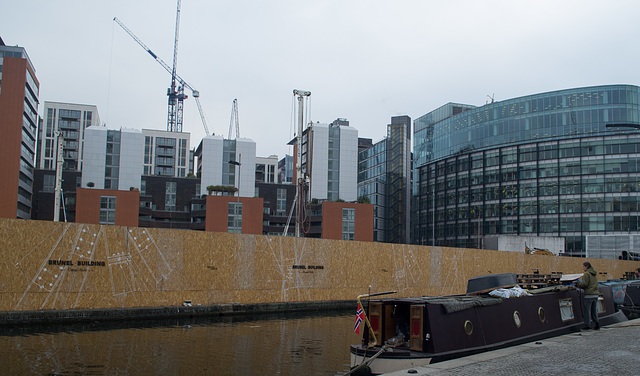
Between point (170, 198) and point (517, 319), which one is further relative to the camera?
point (170, 198)

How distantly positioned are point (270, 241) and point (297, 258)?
173 cm

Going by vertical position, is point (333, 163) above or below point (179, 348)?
above

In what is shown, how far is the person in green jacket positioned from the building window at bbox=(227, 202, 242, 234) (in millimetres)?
55975

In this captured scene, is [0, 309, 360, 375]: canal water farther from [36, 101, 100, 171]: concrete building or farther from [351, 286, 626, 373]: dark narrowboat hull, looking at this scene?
[36, 101, 100, 171]: concrete building

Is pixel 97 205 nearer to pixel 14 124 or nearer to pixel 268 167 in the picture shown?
pixel 14 124

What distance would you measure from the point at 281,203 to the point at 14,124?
3901cm

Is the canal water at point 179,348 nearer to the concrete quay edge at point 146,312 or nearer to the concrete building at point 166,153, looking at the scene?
the concrete quay edge at point 146,312

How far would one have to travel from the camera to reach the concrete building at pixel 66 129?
397 feet

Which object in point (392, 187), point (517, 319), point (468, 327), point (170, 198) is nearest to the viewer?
point (468, 327)

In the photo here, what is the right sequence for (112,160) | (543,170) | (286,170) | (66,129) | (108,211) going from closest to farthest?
1. (108,211)
2. (543,170)
3. (112,160)
4. (66,129)
5. (286,170)

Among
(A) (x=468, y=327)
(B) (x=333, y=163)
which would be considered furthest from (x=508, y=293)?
(B) (x=333, y=163)

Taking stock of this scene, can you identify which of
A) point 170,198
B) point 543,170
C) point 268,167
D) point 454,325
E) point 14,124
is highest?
point 268,167

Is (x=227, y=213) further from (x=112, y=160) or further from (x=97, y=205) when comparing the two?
(x=112, y=160)

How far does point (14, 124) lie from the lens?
69.8 metres
